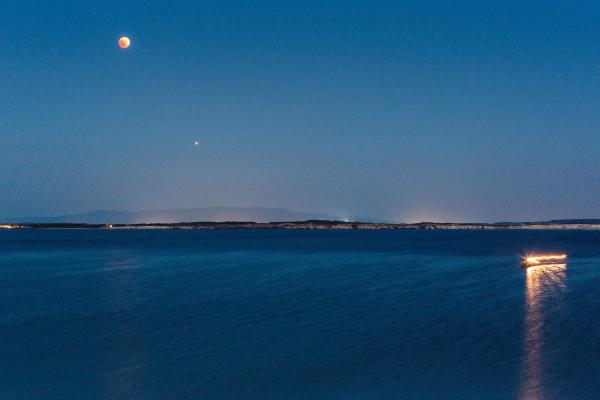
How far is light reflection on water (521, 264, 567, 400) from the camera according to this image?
14.3m

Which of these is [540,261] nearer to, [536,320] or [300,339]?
[536,320]

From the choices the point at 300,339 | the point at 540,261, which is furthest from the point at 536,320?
the point at 540,261

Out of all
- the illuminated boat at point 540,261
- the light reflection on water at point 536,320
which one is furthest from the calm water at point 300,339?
the illuminated boat at point 540,261

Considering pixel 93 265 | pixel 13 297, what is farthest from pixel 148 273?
pixel 13 297

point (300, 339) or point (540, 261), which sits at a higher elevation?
point (540, 261)

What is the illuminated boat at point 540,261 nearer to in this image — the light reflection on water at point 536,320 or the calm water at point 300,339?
the light reflection on water at point 536,320

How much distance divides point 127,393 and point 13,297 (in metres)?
23.8

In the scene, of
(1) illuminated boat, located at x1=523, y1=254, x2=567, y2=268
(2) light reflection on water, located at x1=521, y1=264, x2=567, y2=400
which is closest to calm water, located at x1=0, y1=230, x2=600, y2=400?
(2) light reflection on water, located at x1=521, y1=264, x2=567, y2=400

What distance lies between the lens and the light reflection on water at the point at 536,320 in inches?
563

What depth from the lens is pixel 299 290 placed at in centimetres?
3662

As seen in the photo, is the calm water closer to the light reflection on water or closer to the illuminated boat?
the light reflection on water

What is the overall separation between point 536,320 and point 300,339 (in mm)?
11460

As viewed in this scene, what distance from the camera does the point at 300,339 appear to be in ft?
66.0

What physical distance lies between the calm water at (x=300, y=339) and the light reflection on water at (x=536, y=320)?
0.09m
